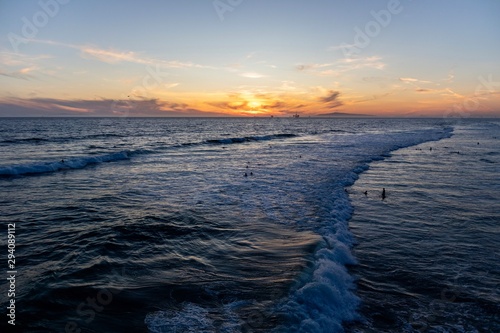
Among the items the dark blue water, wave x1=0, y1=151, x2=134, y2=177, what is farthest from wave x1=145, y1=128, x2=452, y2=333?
wave x1=0, y1=151, x2=134, y2=177

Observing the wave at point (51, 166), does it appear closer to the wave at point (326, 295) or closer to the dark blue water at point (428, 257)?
the dark blue water at point (428, 257)

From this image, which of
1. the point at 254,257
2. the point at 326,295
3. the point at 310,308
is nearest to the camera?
the point at 310,308

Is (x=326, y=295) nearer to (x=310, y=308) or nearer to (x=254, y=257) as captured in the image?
(x=310, y=308)

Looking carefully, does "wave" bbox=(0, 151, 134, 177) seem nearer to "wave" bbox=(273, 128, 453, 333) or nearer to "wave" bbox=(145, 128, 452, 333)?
"wave" bbox=(145, 128, 452, 333)

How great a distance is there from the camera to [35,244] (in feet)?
30.3

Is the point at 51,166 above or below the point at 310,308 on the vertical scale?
above

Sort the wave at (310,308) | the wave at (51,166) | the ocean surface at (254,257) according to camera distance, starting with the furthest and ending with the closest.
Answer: the wave at (51,166) → the ocean surface at (254,257) → the wave at (310,308)

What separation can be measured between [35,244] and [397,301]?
375 inches

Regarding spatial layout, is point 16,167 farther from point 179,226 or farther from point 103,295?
point 103,295

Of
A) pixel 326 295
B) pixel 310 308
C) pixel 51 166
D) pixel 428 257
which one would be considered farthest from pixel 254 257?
pixel 51 166

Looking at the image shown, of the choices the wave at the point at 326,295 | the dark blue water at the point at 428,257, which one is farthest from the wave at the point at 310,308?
the dark blue water at the point at 428,257

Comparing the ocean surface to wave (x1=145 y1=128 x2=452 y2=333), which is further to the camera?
the ocean surface

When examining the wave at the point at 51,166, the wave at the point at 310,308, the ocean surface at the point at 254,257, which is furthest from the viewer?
the wave at the point at 51,166

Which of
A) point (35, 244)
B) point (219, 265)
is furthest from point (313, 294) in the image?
point (35, 244)
